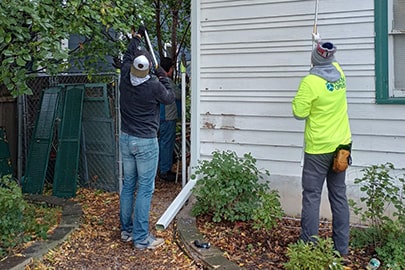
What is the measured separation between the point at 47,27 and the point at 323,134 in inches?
114

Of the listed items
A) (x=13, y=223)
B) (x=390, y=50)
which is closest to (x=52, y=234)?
(x=13, y=223)

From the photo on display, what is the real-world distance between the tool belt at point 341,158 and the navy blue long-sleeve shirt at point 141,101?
5.39 feet

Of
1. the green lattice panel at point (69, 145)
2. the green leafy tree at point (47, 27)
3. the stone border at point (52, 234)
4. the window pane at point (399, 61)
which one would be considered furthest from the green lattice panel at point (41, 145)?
the window pane at point (399, 61)

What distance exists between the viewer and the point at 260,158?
5133 mm

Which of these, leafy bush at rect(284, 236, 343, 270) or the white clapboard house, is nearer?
leafy bush at rect(284, 236, 343, 270)

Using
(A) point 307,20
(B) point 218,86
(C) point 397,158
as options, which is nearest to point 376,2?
(A) point 307,20

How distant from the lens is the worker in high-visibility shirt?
3729 mm

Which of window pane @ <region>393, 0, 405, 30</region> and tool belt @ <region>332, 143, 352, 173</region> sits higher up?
window pane @ <region>393, 0, 405, 30</region>

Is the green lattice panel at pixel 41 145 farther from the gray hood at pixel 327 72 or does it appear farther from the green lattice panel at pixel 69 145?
the gray hood at pixel 327 72

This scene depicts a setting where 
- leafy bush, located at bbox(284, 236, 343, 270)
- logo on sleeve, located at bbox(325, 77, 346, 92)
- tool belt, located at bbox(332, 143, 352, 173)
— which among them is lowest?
leafy bush, located at bbox(284, 236, 343, 270)

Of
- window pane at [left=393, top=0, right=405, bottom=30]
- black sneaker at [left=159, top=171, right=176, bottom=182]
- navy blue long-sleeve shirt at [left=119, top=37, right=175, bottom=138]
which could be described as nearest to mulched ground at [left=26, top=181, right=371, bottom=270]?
navy blue long-sleeve shirt at [left=119, top=37, right=175, bottom=138]

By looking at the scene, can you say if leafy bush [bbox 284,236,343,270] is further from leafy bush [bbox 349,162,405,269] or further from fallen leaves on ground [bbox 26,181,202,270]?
fallen leaves on ground [bbox 26,181,202,270]

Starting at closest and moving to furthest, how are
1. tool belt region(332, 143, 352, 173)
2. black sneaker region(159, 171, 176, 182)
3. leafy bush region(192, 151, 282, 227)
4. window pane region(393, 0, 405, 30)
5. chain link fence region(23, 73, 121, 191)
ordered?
tool belt region(332, 143, 352, 173), window pane region(393, 0, 405, 30), leafy bush region(192, 151, 282, 227), chain link fence region(23, 73, 121, 191), black sneaker region(159, 171, 176, 182)

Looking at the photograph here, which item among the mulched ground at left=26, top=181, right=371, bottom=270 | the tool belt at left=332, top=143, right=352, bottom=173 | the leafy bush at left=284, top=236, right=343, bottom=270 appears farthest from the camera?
the mulched ground at left=26, top=181, right=371, bottom=270
